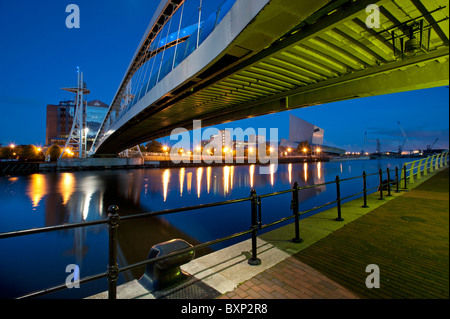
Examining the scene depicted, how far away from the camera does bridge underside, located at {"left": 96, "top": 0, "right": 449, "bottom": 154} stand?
4582 millimetres

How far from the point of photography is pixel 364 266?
362cm

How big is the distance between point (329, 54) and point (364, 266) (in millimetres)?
5660

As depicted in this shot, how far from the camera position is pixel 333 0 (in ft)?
14.1

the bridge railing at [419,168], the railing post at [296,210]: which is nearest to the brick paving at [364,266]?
the railing post at [296,210]

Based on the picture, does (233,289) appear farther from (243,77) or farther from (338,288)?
(243,77)

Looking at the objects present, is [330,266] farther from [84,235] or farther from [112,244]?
[84,235]

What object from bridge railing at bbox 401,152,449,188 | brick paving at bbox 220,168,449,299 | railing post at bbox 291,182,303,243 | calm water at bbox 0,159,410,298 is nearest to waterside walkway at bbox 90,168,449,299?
brick paving at bbox 220,168,449,299

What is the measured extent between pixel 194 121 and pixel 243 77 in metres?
9.88

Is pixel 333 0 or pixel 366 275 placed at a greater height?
pixel 333 0

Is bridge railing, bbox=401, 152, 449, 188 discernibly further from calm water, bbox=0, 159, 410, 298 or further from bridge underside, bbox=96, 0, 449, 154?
calm water, bbox=0, 159, 410, 298

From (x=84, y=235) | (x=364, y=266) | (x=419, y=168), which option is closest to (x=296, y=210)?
(x=364, y=266)

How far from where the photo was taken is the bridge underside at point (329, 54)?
4582 mm
